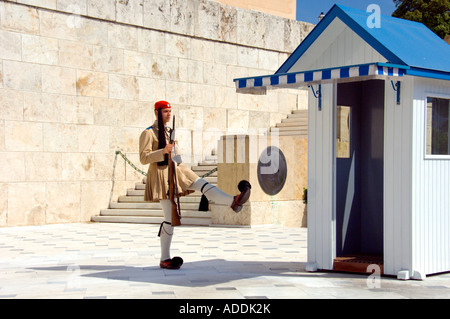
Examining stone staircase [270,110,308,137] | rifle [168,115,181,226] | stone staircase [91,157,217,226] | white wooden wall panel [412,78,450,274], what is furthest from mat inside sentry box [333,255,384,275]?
stone staircase [270,110,308,137]

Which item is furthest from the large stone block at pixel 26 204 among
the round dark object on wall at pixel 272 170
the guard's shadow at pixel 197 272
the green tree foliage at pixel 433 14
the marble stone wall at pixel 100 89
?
the green tree foliage at pixel 433 14

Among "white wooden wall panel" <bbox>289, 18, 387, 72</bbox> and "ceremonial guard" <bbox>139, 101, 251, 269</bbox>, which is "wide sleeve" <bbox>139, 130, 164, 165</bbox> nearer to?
"ceremonial guard" <bbox>139, 101, 251, 269</bbox>

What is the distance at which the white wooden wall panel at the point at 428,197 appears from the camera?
7.32 m

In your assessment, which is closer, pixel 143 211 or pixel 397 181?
pixel 397 181

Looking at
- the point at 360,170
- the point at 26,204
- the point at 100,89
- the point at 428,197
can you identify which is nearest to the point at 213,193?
the point at 360,170

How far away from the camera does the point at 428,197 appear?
750 centimetres

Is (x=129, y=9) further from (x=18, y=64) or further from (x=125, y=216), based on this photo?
(x=125, y=216)

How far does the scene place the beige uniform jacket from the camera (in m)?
7.97

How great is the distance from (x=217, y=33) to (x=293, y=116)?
129 inches

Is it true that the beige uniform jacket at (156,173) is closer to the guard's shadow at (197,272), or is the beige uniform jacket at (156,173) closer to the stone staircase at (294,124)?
the guard's shadow at (197,272)

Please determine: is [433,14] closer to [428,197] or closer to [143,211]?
[143,211]

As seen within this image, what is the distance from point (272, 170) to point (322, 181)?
656cm

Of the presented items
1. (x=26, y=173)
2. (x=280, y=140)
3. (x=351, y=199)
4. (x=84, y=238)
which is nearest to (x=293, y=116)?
(x=280, y=140)

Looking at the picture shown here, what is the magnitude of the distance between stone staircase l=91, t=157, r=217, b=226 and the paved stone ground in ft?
5.70
